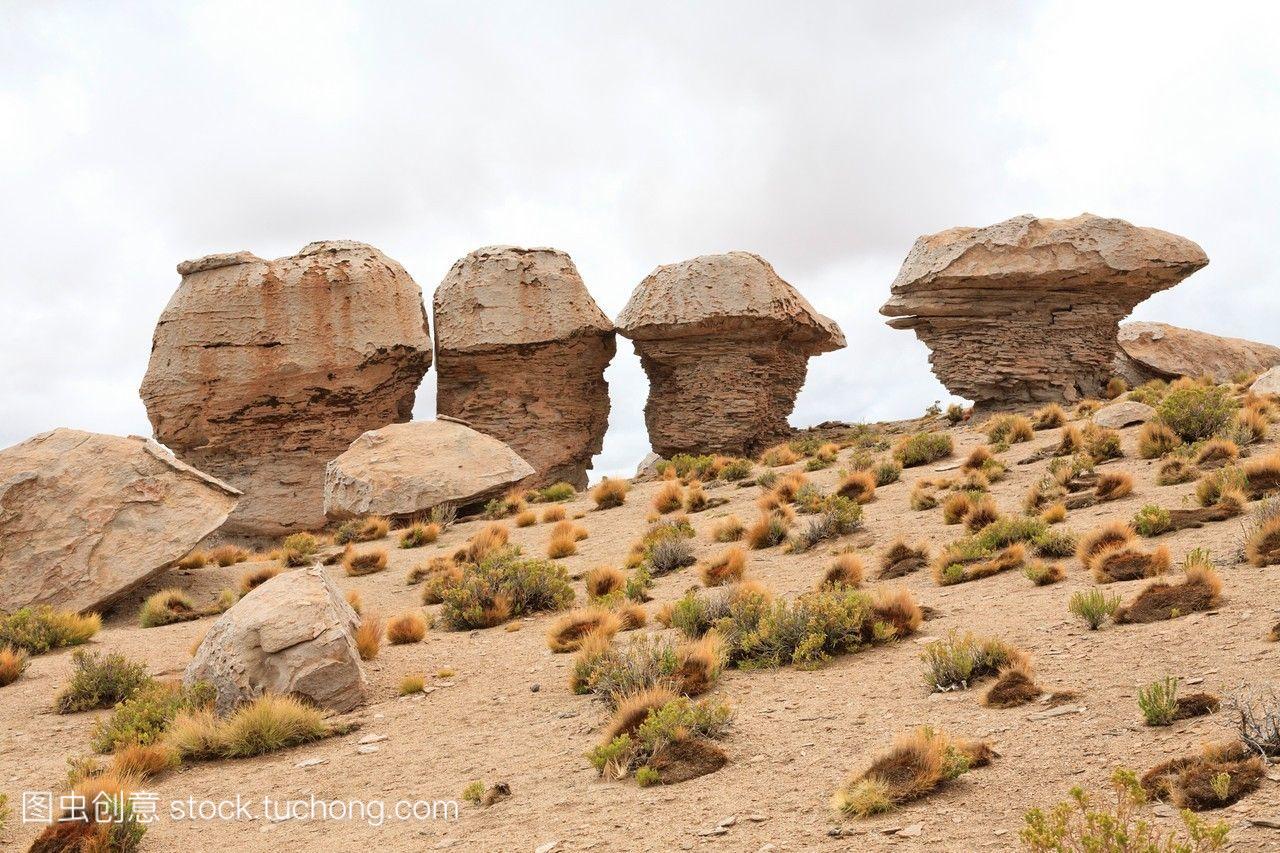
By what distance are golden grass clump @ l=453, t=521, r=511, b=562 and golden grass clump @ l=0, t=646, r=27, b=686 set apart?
575cm

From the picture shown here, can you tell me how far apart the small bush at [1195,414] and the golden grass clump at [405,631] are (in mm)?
11239

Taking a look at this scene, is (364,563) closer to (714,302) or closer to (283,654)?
(283,654)

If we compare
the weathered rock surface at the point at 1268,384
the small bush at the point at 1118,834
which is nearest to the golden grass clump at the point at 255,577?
the small bush at the point at 1118,834

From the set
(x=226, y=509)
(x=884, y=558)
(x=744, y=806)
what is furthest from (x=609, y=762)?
(x=226, y=509)

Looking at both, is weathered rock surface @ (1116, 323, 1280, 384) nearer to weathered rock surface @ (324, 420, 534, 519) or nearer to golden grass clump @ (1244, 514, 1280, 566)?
weathered rock surface @ (324, 420, 534, 519)

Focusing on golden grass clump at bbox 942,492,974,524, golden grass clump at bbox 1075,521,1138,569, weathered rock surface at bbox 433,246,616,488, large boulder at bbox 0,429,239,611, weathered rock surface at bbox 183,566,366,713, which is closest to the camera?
weathered rock surface at bbox 183,566,366,713

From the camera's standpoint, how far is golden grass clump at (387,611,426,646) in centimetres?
1048

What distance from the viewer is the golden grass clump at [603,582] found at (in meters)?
11.9

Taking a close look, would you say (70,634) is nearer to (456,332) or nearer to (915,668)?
(915,668)

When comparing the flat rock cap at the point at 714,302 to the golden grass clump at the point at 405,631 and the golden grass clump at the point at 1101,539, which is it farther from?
the golden grass clump at the point at 1101,539

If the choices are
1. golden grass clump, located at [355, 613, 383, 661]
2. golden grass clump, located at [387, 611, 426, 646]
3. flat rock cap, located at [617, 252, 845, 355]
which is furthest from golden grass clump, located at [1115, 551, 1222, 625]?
flat rock cap, located at [617, 252, 845, 355]

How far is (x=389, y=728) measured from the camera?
774 centimetres

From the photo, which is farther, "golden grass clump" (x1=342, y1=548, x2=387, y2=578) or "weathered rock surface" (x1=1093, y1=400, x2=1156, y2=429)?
"weathered rock surface" (x1=1093, y1=400, x2=1156, y2=429)

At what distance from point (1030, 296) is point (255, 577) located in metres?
17.7
